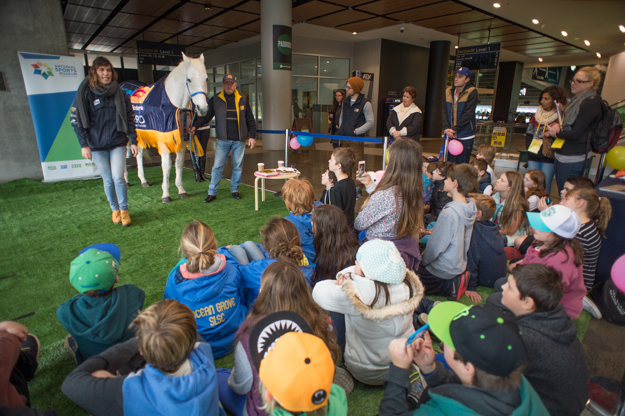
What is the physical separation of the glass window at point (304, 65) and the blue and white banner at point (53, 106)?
8.79m

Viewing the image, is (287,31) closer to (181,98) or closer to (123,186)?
(181,98)

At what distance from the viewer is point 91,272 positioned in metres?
1.60

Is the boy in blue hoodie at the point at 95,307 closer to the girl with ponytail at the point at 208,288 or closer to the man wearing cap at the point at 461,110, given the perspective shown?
the girl with ponytail at the point at 208,288

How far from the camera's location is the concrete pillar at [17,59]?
5785 mm

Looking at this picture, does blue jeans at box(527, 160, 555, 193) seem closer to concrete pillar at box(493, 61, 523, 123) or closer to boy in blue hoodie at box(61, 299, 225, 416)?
boy in blue hoodie at box(61, 299, 225, 416)

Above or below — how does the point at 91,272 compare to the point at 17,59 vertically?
below

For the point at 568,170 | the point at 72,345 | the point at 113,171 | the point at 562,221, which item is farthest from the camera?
the point at 113,171

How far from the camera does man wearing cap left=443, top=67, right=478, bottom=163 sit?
484cm

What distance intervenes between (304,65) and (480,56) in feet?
20.9

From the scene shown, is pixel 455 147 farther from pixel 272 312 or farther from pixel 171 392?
pixel 171 392

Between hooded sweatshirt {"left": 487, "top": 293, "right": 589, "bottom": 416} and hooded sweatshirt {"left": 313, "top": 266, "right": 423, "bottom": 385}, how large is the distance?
19.3 inches

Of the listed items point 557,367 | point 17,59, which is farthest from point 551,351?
point 17,59

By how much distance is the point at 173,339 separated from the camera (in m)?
1.15

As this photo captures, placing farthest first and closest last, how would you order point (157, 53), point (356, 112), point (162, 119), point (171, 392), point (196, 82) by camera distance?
point (157, 53)
point (356, 112)
point (162, 119)
point (196, 82)
point (171, 392)
